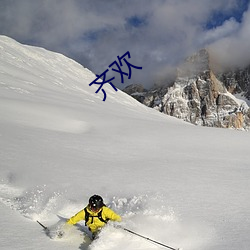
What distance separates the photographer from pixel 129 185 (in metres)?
8.09

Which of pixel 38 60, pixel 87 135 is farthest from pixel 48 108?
pixel 38 60

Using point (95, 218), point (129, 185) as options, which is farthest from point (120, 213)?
point (129, 185)

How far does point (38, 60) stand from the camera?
69062mm

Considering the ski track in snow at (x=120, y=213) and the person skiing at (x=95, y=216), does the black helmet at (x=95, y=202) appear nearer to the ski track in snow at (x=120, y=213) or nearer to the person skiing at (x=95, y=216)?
the person skiing at (x=95, y=216)

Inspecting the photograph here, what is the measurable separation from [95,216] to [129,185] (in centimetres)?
233

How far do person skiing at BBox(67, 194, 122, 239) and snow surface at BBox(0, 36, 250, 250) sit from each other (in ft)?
0.75

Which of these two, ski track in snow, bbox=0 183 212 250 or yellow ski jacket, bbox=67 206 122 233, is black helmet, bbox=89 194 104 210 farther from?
ski track in snow, bbox=0 183 212 250

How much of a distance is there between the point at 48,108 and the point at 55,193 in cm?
1385

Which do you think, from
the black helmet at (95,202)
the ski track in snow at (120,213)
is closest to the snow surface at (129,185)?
the ski track in snow at (120,213)

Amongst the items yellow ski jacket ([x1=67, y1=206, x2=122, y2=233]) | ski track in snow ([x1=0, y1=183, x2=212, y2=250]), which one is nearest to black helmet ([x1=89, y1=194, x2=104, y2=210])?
yellow ski jacket ([x1=67, y1=206, x2=122, y2=233])

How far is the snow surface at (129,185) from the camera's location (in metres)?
5.48

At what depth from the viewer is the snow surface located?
5477 mm

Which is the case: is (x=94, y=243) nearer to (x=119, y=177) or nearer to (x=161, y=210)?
(x=161, y=210)

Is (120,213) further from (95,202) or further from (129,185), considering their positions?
(129,185)
